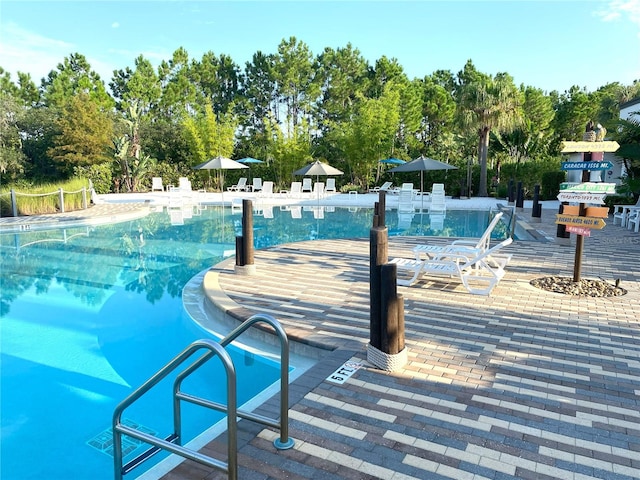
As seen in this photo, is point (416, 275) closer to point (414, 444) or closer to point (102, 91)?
point (414, 444)

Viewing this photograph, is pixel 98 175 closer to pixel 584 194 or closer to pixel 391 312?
pixel 584 194

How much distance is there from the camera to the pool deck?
2730 mm

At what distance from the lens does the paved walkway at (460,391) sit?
2729 mm

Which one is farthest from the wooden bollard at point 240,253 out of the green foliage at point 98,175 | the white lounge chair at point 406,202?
the green foliage at point 98,175

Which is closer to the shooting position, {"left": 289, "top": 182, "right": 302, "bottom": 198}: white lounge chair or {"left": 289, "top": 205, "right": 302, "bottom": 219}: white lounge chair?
{"left": 289, "top": 205, "right": 302, "bottom": 219}: white lounge chair

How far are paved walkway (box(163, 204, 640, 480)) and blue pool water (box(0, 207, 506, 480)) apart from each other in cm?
93

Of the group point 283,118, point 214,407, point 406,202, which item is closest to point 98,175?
point 406,202

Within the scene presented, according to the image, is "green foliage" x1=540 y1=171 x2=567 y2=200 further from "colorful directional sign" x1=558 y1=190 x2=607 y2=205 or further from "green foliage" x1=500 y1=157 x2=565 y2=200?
"colorful directional sign" x1=558 y1=190 x2=607 y2=205

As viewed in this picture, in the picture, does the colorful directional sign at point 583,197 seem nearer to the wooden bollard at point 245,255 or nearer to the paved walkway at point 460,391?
the paved walkway at point 460,391

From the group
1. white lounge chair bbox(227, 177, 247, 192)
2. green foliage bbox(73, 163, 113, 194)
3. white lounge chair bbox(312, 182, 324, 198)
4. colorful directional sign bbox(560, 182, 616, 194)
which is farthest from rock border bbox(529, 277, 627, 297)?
green foliage bbox(73, 163, 113, 194)

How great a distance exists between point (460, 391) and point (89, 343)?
183 inches

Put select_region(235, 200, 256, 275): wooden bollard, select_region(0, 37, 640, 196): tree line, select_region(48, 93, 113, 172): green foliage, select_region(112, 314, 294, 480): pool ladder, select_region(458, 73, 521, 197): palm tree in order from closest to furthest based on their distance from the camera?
select_region(112, 314, 294, 480): pool ladder, select_region(235, 200, 256, 275): wooden bollard, select_region(458, 73, 521, 197): palm tree, select_region(48, 93, 113, 172): green foliage, select_region(0, 37, 640, 196): tree line

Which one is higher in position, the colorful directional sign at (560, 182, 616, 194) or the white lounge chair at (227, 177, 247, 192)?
the colorful directional sign at (560, 182, 616, 194)

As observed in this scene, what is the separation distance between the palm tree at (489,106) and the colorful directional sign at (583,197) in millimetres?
18193
